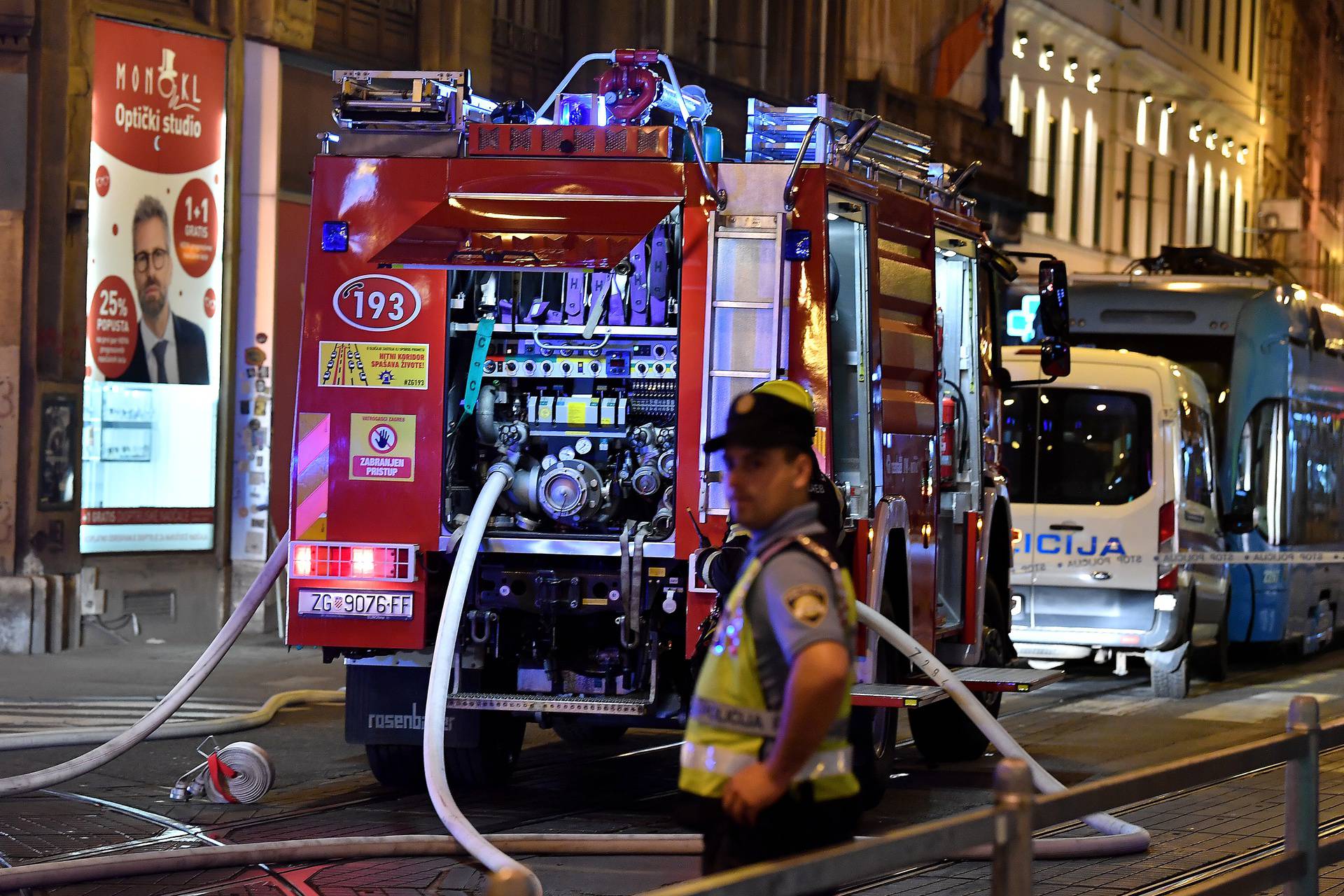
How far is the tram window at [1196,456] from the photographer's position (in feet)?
50.2

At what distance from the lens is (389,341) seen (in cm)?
903

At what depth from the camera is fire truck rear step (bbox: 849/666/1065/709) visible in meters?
A: 8.51

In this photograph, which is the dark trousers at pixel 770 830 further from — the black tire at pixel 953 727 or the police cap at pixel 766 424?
the black tire at pixel 953 727

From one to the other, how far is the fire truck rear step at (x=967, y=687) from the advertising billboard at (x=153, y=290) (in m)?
8.28

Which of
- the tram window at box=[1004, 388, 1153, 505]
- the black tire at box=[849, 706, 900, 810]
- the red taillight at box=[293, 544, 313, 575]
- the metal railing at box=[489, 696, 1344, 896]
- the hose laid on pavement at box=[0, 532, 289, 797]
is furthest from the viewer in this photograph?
the tram window at box=[1004, 388, 1153, 505]

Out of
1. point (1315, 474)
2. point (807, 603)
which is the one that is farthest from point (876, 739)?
point (1315, 474)

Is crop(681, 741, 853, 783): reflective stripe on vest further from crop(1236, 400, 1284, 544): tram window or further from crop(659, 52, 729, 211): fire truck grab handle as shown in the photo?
crop(1236, 400, 1284, 544): tram window

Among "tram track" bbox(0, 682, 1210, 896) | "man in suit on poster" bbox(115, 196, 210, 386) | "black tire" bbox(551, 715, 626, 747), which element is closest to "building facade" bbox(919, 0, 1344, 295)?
"man in suit on poster" bbox(115, 196, 210, 386)

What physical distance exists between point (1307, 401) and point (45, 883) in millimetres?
13804

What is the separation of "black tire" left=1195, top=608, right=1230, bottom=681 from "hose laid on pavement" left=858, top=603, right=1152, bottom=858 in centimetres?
769

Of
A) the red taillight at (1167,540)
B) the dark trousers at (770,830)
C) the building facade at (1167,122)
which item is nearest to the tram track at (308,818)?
the dark trousers at (770,830)

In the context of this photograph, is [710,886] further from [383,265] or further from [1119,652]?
[1119,652]

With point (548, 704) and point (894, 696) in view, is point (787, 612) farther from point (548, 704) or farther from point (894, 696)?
point (548, 704)

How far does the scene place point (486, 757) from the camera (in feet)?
32.0
